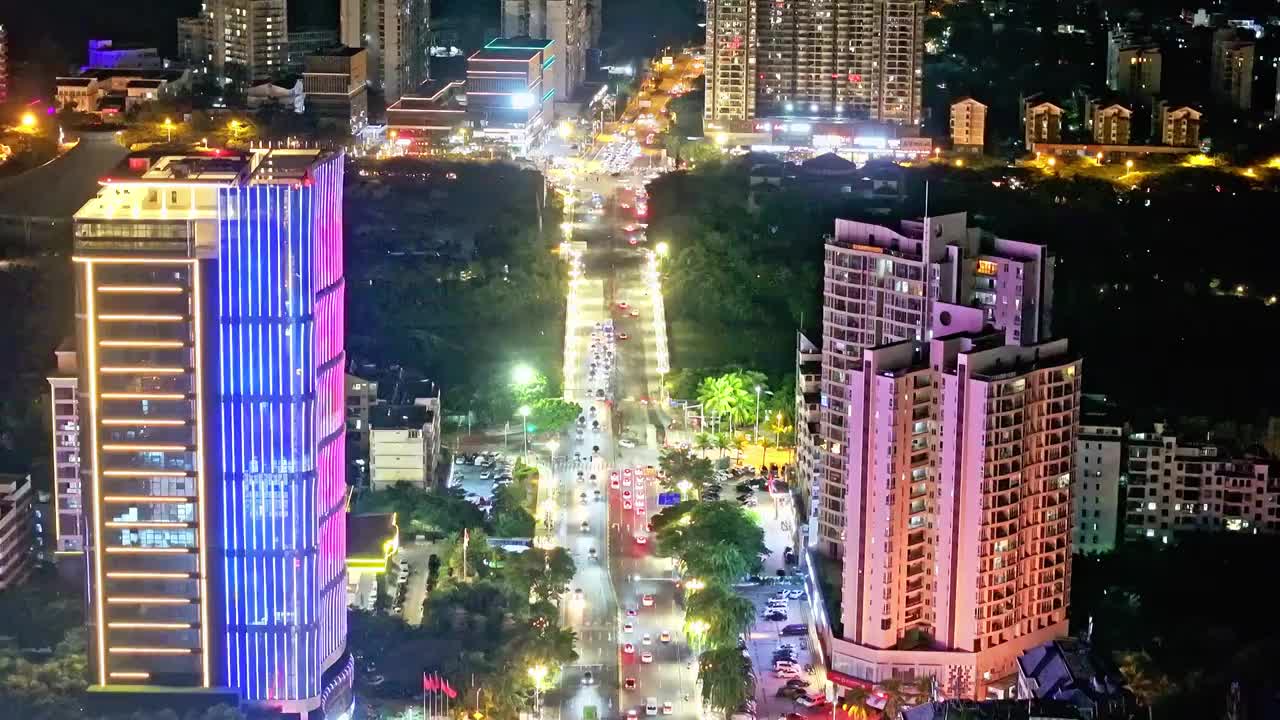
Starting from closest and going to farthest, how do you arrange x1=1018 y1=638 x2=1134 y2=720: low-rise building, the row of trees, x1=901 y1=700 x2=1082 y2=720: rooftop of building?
x1=901 y1=700 x2=1082 y2=720: rooftop of building, x1=1018 y1=638 x2=1134 y2=720: low-rise building, the row of trees

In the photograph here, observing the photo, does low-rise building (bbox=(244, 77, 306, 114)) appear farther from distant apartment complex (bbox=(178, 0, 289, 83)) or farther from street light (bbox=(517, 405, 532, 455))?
street light (bbox=(517, 405, 532, 455))

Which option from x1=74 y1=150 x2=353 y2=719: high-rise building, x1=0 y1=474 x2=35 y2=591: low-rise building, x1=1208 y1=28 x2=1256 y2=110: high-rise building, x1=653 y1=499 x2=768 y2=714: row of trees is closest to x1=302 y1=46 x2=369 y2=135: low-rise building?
x1=1208 y1=28 x2=1256 y2=110: high-rise building

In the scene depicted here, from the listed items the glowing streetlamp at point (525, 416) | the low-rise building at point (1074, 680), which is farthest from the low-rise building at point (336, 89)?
the low-rise building at point (1074, 680)

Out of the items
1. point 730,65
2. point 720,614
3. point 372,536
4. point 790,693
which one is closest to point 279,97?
point 730,65

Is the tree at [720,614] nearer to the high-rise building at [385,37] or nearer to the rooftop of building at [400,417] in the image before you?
the rooftop of building at [400,417]

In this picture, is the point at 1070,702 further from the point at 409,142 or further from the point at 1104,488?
the point at 409,142

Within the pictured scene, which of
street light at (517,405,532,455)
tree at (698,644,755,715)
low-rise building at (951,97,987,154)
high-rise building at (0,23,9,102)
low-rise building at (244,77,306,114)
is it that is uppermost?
high-rise building at (0,23,9,102)

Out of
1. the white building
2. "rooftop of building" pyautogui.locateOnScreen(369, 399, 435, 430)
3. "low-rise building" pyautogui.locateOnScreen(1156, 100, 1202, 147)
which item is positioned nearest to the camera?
the white building
